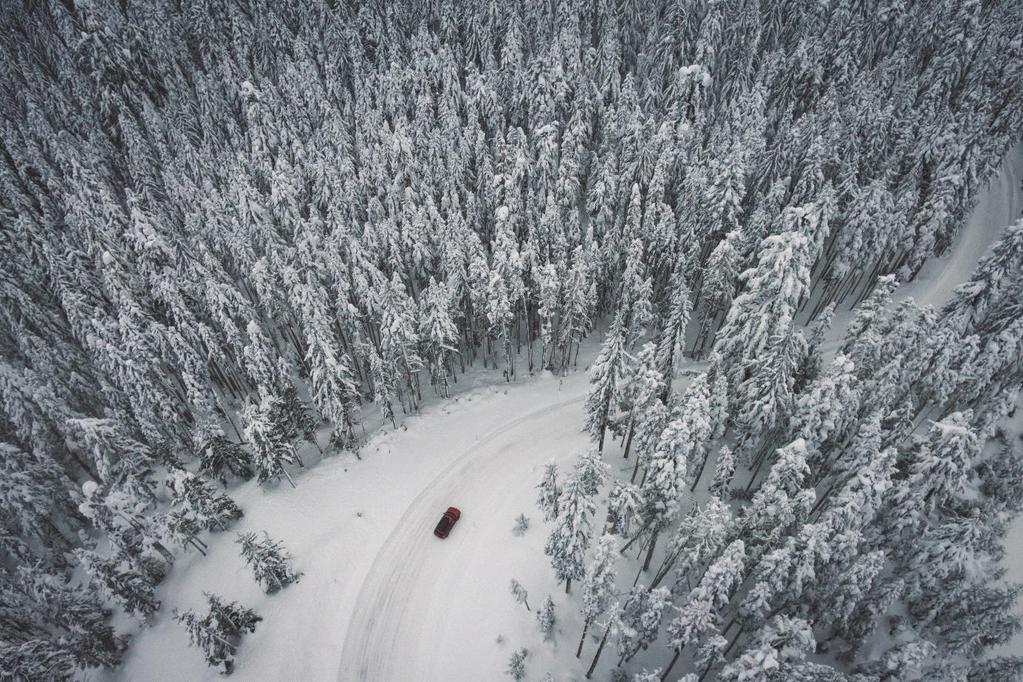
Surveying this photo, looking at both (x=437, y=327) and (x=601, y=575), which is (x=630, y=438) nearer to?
(x=601, y=575)

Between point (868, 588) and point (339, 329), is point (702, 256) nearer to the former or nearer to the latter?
point (868, 588)

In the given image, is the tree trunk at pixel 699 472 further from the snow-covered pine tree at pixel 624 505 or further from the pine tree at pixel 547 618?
the pine tree at pixel 547 618

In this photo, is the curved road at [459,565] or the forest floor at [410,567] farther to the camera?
the curved road at [459,565]

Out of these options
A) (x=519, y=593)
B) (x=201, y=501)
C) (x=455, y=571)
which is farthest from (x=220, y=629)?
(x=519, y=593)

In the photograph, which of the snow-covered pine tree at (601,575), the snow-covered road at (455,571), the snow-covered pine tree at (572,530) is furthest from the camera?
the snow-covered road at (455,571)

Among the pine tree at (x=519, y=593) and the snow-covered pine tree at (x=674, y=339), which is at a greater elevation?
the snow-covered pine tree at (x=674, y=339)

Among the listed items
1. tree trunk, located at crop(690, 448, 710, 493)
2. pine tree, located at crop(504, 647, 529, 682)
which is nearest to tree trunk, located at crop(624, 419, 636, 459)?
tree trunk, located at crop(690, 448, 710, 493)

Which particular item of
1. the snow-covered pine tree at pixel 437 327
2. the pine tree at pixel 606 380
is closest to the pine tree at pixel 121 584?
the snow-covered pine tree at pixel 437 327
